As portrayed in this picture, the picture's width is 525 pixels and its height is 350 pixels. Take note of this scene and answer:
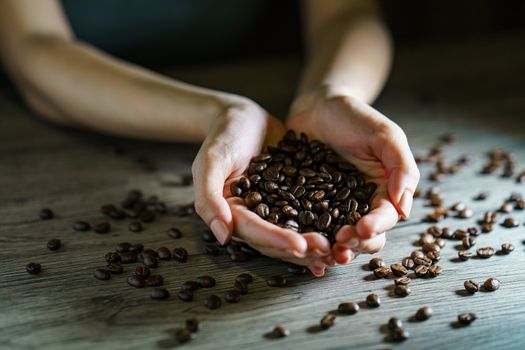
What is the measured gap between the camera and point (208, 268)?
1.50 m

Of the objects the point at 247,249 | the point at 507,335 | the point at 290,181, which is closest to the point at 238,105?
the point at 290,181

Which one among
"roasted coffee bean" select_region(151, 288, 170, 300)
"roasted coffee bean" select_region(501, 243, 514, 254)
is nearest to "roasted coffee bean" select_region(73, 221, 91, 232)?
"roasted coffee bean" select_region(151, 288, 170, 300)

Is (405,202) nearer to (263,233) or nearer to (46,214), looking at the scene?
(263,233)

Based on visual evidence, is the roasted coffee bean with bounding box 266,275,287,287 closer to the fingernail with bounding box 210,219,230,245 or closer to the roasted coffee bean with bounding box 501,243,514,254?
the fingernail with bounding box 210,219,230,245

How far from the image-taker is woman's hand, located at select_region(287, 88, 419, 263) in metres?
1.30

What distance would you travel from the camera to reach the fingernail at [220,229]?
4.45ft

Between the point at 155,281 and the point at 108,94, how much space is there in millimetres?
810

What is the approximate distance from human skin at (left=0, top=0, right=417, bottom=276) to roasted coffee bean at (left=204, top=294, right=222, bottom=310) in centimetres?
13

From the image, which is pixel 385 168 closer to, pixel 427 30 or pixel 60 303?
pixel 60 303

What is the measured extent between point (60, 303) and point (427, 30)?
2.40m

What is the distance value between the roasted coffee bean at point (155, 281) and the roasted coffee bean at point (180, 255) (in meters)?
0.09

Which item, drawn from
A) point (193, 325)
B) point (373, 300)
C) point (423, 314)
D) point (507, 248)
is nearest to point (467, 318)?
point (423, 314)

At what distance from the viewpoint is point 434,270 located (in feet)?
4.77

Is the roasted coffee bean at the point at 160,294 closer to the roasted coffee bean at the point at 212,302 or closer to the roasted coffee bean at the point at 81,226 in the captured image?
the roasted coffee bean at the point at 212,302
